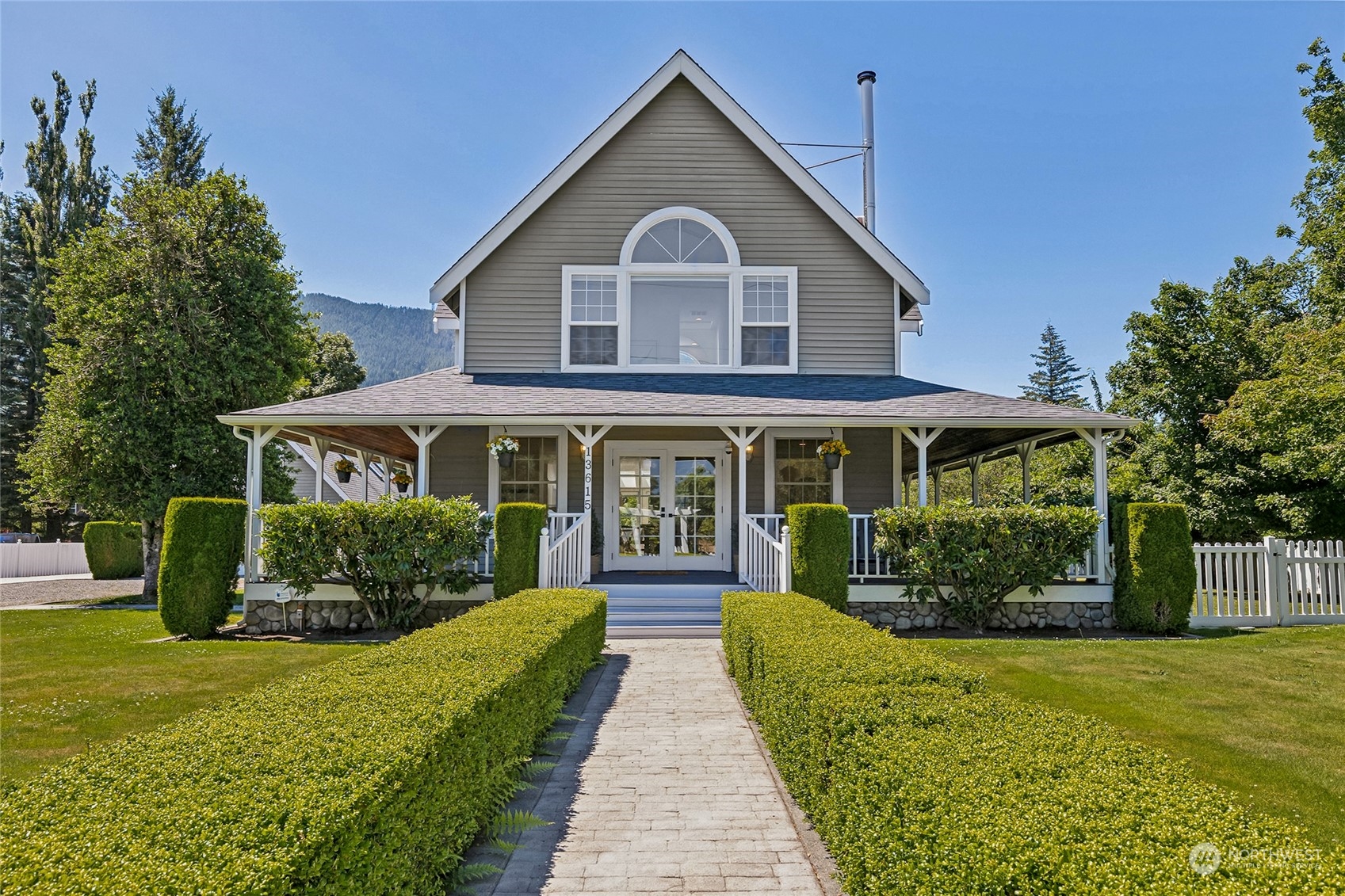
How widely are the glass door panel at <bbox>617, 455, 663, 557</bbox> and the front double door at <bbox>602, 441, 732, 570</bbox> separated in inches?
0.5

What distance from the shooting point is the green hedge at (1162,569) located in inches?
412

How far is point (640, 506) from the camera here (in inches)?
538

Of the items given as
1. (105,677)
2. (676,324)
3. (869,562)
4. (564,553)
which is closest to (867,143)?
(676,324)

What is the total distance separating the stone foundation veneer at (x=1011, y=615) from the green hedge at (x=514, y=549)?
173 inches

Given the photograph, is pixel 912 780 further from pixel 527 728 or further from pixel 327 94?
pixel 327 94

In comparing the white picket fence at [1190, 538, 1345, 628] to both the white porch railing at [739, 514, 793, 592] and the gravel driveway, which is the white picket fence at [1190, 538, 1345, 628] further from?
the gravel driveway

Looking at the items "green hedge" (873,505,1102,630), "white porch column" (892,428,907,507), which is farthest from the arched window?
"green hedge" (873,505,1102,630)

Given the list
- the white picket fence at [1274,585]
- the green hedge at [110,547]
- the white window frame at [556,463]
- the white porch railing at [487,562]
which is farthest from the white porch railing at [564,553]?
the green hedge at [110,547]

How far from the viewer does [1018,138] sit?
54.2ft

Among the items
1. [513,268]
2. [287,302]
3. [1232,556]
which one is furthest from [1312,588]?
[287,302]

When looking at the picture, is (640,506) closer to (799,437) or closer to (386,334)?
(799,437)

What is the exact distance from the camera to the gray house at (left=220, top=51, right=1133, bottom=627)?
43.8 feet

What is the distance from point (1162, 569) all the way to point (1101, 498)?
1191 mm

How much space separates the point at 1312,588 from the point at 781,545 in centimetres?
835
